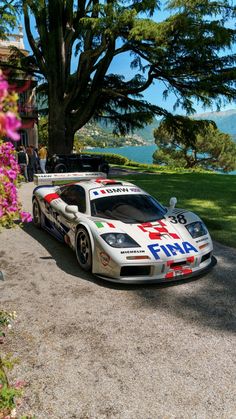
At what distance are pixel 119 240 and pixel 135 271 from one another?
1.59 feet

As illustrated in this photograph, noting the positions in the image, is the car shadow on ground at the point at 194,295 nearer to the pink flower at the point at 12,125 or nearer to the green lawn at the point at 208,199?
the green lawn at the point at 208,199

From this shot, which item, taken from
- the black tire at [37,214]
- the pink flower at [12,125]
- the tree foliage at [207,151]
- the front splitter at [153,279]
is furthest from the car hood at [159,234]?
the tree foliage at [207,151]

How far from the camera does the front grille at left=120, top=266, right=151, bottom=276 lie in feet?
15.3

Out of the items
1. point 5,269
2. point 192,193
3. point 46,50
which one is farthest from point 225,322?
point 46,50

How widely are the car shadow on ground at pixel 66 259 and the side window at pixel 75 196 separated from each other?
851 millimetres

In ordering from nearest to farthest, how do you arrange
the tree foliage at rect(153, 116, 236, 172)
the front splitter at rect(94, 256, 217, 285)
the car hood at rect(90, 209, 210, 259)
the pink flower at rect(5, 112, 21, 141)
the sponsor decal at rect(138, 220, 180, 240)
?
the pink flower at rect(5, 112, 21, 141) < the front splitter at rect(94, 256, 217, 285) < the car hood at rect(90, 209, 210, 259) < the sponsor decal at rect(138, 220, 180, 240) < the tree foliage at rect(153, 116, 236, 172)

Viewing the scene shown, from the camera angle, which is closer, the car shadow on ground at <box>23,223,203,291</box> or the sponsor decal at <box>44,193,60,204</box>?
the car shadow on ground at <box>23,223,203,291</box>

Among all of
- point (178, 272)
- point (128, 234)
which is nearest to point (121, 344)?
point (178, 272)

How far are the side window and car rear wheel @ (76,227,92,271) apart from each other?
566 mm

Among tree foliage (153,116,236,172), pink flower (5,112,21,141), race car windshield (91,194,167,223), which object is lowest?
→ tree foliage (153,116,236,172)

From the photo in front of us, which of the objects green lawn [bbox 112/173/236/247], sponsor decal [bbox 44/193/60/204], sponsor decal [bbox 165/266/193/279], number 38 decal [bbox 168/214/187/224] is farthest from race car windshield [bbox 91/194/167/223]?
green lawn [bbox 112/173/236/247]

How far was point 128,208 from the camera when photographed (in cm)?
575

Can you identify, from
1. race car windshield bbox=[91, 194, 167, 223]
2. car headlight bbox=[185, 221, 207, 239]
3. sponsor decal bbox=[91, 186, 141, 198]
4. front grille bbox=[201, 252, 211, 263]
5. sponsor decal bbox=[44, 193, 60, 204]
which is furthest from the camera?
sponsor decal bbox=[44, 193, 60, 204]

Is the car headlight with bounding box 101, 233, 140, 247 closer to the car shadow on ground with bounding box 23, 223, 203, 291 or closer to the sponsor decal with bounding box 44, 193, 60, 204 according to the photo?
the car shadow on ground with bounding box 23, 223, 203, 291
